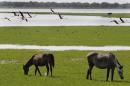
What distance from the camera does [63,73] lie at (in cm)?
3056

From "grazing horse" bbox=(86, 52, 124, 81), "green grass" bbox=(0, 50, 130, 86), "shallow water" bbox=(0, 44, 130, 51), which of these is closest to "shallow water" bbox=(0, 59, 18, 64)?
"green grass" bbox=(0, 50, 130, 86)

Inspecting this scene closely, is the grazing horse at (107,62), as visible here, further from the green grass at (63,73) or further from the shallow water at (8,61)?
the shallow water at (8,61)

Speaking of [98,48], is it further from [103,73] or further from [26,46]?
[103,73]

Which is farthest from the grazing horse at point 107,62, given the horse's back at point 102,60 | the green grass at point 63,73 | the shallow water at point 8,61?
the shallow water at point 8,61

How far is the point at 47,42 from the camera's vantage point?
51062mm

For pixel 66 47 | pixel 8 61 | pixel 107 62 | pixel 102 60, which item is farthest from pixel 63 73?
pixel 66 47

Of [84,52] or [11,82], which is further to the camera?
[84,52]

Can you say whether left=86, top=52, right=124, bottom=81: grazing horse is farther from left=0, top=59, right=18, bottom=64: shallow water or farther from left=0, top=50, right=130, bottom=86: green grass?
left=0, top=59, right=18, bottom=64: shallow water

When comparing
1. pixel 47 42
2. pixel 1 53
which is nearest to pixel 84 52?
pixel 1 53

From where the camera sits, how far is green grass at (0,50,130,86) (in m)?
26.3

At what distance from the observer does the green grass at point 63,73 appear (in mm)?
26328

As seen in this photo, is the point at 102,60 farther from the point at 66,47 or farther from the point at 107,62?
the point at 66,47

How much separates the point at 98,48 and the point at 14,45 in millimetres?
8450

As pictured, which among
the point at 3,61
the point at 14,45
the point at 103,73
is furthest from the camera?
the point at 14,45
